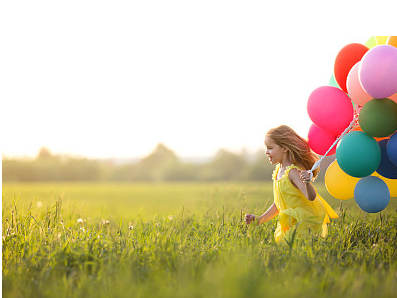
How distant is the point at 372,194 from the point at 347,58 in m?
1.14

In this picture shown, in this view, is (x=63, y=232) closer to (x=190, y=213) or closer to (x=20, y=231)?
(x=20, y=231)

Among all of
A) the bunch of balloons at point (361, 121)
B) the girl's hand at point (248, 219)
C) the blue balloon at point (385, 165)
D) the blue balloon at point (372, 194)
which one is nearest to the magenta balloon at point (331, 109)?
the bunch of balloons at point (361, 121)

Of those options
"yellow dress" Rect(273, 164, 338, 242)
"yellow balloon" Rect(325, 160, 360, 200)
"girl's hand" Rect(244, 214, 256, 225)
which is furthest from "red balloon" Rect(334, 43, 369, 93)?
"girl's hand" Rect(244, 214, 256, 225)

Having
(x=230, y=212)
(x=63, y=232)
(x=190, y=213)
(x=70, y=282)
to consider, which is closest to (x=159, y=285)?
(x=70, y=282)

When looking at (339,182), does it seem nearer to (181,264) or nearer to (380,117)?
(380,117)

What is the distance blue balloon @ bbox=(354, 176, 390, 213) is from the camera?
10.5 feet

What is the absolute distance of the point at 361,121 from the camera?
3.01 m

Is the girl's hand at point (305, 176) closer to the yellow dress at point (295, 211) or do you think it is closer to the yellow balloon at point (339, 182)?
the yellow dress at point (295, 211)

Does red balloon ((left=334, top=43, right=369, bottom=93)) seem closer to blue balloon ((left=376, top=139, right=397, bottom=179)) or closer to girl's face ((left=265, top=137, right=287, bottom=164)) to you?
blue balloon ((left=376, top=139, right=397, bottom=179))

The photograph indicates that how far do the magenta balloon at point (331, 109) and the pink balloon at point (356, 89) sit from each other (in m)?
0.14

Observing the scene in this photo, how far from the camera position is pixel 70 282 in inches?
79.9

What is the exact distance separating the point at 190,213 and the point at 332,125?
1.83 metres

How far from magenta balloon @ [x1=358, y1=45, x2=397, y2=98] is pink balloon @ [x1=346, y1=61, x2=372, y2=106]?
0.57 feet

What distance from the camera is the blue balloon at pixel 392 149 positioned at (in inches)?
116
